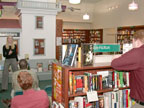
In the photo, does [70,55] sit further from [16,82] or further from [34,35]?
[34,35]

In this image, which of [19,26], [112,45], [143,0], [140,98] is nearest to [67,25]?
[143,0]

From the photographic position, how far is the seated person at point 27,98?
2.10 metres

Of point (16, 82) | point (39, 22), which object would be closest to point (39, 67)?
point (39, 22)

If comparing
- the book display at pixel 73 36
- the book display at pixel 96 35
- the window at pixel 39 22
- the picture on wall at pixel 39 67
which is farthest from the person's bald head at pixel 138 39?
the book display at pixel 73 36

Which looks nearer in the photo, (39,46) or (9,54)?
(9,54)

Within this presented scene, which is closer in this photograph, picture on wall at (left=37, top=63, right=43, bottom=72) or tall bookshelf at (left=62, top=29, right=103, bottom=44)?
picture on wall at (left=37, top=63, right=43, bottom=72)

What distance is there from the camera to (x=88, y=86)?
2703 mm

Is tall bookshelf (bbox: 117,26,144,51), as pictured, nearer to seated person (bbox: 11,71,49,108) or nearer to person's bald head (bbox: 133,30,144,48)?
person's bald head (bbox: 133,30,144,48)

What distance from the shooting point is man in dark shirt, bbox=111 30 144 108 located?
204 cm

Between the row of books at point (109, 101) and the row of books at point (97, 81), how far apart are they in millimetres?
115

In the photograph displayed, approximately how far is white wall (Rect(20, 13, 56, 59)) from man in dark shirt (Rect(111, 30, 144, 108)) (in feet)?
19.9

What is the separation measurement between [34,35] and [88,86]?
18.3ft

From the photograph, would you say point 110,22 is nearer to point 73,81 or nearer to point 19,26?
point 19,26

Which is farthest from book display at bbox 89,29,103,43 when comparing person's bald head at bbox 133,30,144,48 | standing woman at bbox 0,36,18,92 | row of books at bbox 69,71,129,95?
person's bald head at bbox 133,30,144,48
